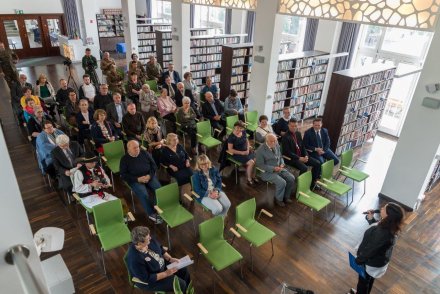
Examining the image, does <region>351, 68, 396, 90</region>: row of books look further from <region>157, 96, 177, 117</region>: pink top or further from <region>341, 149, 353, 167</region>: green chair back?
<region>157, 96, 177, 117</region>: pink top

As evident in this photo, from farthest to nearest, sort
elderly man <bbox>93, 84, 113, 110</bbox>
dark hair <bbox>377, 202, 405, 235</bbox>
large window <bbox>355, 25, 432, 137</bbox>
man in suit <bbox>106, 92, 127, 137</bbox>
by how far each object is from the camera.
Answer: large window <bbox>355, 25, 432, 137</bbox>, elderly man <bbox>93, 84, 113, 110</bbox>, man in suit <bbox>106, 92, 127, 137</bbox>, dark hair <bbox>377, 202, 405, 235</bbox>

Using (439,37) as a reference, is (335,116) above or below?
below

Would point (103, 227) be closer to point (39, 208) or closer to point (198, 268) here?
point (198, 268)

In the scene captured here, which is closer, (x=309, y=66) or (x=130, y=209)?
(x=130, y=209)

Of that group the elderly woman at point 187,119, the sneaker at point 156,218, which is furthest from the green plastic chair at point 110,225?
the elderly woman at point 187,119

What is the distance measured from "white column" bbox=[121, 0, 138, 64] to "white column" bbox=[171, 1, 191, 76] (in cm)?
253

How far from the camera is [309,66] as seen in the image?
365 inches

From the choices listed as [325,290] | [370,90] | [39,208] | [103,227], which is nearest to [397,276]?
[325,290]

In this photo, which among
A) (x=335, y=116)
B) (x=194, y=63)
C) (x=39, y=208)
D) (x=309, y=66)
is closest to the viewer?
(x=39, y=208)

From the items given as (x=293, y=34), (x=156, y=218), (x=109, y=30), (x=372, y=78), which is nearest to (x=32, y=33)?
(x=109, y=30)

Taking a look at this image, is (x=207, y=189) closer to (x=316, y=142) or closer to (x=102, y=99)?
(x=316, y=142)

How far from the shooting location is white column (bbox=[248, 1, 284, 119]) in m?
7.50

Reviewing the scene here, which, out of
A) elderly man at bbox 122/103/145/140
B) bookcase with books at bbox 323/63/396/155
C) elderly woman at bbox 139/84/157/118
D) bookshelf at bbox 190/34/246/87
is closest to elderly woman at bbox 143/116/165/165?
elderly man at bbox 122/103/145/140

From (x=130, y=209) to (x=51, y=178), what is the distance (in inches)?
71.5
